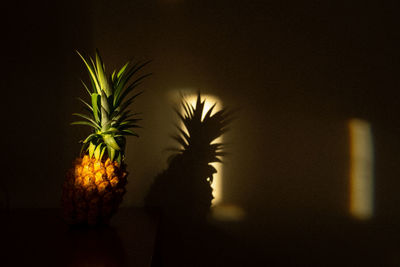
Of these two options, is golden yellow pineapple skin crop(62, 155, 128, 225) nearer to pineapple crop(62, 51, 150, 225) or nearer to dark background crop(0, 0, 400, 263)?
pineapple crop(62, 51, 150, 225)

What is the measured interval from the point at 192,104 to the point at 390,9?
3.76 feet

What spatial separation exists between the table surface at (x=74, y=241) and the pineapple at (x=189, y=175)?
8.1 inches

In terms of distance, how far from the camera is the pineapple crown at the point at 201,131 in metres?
1.65

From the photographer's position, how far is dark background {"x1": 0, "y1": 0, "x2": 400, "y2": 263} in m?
1.63

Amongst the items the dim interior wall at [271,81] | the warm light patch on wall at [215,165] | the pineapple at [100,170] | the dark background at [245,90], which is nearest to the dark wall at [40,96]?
the dark background at [245,90]

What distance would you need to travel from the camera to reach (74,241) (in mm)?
1095

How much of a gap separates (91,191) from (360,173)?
4.34ft

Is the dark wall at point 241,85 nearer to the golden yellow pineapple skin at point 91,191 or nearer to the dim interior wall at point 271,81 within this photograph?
the dim interior wall at point 271,81

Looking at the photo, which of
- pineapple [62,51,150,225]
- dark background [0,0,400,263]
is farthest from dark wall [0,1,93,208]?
pineapple [62,51,150,225]

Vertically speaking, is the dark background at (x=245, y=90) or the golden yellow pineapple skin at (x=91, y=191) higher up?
the dark background at (x=245, y=90)

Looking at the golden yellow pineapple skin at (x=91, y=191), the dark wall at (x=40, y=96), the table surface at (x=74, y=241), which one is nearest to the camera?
the table surface at (x=74, y=241)

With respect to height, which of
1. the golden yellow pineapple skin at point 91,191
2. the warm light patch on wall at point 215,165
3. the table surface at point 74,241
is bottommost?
the table surface at point 74,241

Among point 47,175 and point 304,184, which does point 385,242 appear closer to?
point 304,184

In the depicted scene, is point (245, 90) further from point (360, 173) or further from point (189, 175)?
point (360, 173)
